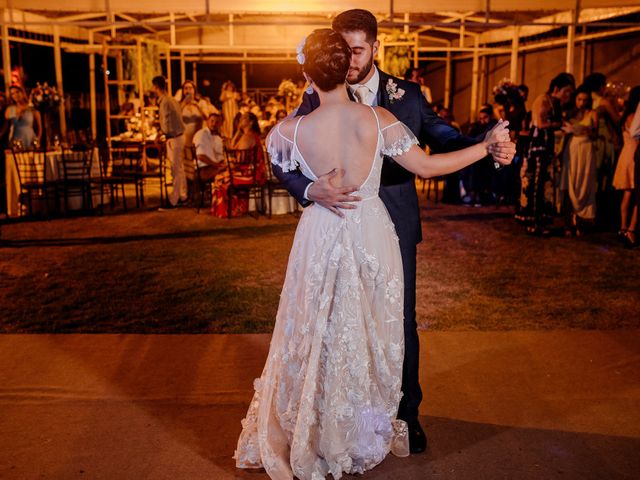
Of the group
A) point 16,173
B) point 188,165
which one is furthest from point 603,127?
point 16,173

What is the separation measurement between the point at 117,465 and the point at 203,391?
90 centimetres

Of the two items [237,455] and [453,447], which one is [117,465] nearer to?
[237,455]

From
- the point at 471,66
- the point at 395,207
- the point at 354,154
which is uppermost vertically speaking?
the point at 471,66

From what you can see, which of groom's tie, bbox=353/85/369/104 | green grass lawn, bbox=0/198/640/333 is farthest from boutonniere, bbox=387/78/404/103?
green grass lawn, bbox=0/198/640/333

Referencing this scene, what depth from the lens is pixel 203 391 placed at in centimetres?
404

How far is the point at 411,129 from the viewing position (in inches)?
128

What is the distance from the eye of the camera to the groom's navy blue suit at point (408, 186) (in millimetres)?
3211

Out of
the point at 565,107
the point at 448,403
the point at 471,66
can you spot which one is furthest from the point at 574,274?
the point at 471,66

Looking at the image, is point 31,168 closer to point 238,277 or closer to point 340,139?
point 238,277

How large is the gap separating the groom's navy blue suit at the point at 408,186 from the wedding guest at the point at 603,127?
662 centimetres

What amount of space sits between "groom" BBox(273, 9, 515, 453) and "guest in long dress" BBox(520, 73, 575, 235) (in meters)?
5.54

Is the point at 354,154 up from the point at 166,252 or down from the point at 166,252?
up

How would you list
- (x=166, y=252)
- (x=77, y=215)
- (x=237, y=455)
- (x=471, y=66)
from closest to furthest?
(x=237, y=455) → (x=166, y=252) → (x=77, y=215) → (x=471, y=66)

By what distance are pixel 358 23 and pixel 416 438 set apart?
1921 mm
